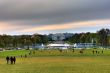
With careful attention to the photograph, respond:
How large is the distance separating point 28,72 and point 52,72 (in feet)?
9.37

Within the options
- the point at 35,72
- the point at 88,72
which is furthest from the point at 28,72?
the point at 88,72

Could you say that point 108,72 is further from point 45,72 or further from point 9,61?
point 9,61

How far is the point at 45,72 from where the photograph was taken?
1603 inches

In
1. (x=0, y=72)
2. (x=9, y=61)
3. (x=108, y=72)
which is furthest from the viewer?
(x=9, y=61)

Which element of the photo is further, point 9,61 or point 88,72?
point 9,61

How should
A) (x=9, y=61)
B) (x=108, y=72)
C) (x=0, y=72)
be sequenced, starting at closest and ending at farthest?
(x=108, y=72) < (x=0, y=72) < (x=9, y=61)

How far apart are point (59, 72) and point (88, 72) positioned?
3413 mm

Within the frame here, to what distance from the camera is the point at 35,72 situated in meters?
40.9

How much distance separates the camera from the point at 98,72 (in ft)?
131

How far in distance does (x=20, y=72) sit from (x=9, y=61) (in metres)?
25.7

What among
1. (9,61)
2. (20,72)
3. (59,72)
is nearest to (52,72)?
(59,72)

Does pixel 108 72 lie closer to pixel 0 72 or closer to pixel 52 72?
pixel 52 72

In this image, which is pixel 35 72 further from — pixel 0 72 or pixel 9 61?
pixel 9 61

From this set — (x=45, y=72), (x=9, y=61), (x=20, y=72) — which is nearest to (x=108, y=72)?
(x=45, y=72)
